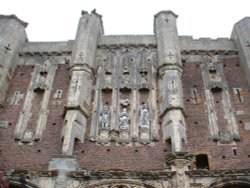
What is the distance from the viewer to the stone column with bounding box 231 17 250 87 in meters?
16.2

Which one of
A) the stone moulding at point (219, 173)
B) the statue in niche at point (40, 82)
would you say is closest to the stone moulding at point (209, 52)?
the statue in niche at point (40, 82)

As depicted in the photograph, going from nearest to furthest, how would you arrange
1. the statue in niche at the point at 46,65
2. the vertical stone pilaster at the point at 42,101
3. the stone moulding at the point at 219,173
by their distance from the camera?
the stone moulding at the point at 219,173, the vertical stone pilaster at the point at 42,101, the statue in niche at the point at 46,65

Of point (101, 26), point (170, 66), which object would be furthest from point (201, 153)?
point (101, 26)

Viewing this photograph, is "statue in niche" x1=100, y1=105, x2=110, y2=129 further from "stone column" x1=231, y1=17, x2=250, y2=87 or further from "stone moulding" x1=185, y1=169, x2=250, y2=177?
"stone column" x1=231, y1=17, x2=250, y2=87

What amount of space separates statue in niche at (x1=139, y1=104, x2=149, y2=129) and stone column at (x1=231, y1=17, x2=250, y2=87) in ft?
13.5

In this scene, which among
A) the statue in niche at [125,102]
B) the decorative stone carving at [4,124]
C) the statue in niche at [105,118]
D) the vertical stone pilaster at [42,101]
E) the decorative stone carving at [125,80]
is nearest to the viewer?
the vertical stone pilaster at [42,101]

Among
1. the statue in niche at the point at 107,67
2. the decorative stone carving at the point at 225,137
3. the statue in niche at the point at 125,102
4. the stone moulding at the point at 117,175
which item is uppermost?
the statue in niche at the point at 107,67

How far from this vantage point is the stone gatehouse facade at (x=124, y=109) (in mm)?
12288

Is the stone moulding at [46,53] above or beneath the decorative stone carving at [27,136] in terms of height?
above

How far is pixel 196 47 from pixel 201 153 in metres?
5.66

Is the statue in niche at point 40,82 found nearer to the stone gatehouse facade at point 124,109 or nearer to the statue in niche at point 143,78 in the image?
the stone gatehouse facade at point 124,109

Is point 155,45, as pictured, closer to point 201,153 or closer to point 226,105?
point 226,105

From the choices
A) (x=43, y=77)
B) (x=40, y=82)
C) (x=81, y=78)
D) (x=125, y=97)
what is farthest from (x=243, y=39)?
(x=40, y=82)

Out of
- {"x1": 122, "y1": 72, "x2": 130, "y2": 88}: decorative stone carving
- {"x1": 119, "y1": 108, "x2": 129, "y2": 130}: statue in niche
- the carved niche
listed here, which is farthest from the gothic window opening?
{"x1": 122, "y1": 72, "x2": 130, "y2": 88}: decorative stone carving
